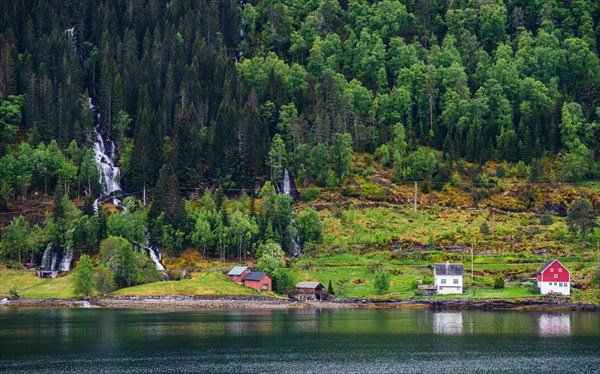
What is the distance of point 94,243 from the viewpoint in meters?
160

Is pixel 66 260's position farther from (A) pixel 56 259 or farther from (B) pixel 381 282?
(B) pixel 381 282

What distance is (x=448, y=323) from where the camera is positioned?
11756 cm

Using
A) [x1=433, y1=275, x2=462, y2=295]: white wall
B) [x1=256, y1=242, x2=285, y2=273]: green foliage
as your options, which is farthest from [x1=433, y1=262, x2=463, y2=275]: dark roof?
[x1=256, y1=242, x2=285, y2=273]: green foliage

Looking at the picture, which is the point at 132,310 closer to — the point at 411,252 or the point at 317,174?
the point at 411,252

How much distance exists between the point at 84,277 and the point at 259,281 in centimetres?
2898

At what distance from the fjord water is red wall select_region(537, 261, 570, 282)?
945 cm

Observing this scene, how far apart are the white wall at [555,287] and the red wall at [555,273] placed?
0.63 metres

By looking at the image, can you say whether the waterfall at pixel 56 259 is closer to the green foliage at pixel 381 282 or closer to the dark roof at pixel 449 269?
the green foliage at pixel 381 282

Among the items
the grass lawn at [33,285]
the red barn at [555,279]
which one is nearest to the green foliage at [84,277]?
the grass lawn at [33,285]

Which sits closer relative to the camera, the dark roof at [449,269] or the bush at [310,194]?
the dark roof at [449,269]

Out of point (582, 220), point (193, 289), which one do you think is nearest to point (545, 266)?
point (582, 220)

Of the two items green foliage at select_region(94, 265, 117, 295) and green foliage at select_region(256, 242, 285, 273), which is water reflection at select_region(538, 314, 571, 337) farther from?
green foliage at select_region(94, 265, 117, 295)

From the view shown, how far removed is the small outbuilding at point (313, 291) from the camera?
474ft

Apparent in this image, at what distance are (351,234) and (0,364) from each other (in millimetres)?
95100
